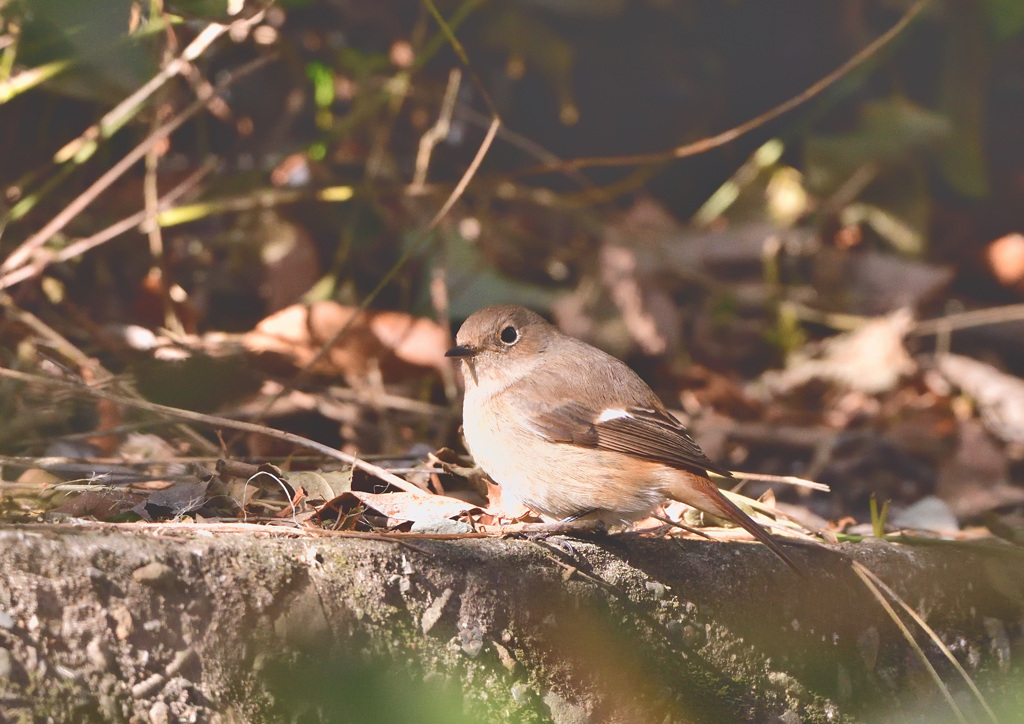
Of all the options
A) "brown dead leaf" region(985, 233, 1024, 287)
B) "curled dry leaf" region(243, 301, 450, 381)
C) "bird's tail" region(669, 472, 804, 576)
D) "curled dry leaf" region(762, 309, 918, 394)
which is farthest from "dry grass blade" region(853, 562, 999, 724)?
"brown dead leaf" region(985, 233, 1024, 287)

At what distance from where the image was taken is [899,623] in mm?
2350

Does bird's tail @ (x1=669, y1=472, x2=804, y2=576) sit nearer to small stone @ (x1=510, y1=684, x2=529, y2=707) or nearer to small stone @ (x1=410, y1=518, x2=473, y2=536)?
small stone @ (x1=410, y1=518, x2=473, y2=536)

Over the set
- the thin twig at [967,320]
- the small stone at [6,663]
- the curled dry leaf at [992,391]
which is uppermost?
the thin twig at [967,320]

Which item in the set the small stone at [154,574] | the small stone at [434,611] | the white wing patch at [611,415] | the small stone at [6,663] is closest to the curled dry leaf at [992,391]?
the white wing patch at [611,415]

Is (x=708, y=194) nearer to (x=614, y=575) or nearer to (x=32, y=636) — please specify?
(x=614, y=575)

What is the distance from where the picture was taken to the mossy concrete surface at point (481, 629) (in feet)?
5.22

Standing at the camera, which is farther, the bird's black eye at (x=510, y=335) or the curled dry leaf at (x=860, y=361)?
the curled dry leaf at (x=860, y=361)

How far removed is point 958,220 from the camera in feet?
21.0

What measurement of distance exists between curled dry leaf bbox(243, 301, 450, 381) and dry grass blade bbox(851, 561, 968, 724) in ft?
6.90

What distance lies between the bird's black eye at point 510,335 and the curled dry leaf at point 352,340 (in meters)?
0.91

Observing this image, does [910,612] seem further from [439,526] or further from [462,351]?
[462,351]

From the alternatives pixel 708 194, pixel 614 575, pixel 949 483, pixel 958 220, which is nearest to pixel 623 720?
pixel 614 575

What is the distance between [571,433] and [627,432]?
15 cm

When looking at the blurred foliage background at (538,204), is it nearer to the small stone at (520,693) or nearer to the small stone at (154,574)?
the small stone at (154,574)
